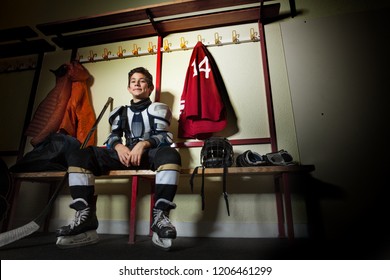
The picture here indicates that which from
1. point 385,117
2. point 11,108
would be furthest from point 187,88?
point 11,108

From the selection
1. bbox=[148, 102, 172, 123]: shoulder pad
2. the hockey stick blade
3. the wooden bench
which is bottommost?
the hockey stick blade

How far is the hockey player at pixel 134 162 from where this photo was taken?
94 centimetres

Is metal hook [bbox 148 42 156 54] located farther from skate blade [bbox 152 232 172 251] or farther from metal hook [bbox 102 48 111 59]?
skate blade [bbox 152 232 172 251]

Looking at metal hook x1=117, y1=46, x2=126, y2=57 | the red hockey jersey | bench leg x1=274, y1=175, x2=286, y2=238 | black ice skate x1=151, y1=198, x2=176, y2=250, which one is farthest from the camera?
metal hook x1=117, y1=46, x2=126, y2=57

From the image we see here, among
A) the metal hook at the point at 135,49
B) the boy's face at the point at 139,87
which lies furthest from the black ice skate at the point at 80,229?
the metal hook at the point at 135,49

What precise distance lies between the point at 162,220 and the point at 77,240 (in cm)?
38

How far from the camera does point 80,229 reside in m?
0.96

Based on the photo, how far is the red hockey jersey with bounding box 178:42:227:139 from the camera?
54.2 inches

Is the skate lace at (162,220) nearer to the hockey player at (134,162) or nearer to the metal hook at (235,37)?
the hockey player at (134,162)

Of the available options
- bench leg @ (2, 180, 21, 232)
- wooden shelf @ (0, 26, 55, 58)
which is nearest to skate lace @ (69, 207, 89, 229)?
bench leg @ (2, 180, 21, 232)

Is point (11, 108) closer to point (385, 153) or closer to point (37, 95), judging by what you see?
point (37, 95)

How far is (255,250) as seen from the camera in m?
0.91

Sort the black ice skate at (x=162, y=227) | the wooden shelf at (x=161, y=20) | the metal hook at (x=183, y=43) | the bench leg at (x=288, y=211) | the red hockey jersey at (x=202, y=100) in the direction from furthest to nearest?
1. the metal hook at (x=183, y=43)
2. the wooden shelf at (x=161, y=20)
3. the red hockey jersey at (x=202, y=100)
4. the bench leg at (x=288, y=211)
5. the black ice skate at (x=162, y=227)
